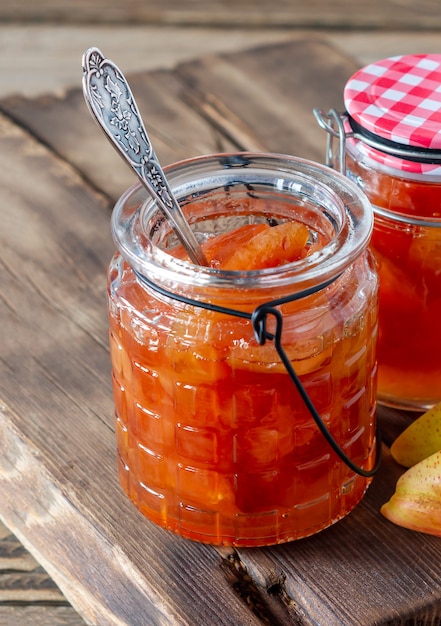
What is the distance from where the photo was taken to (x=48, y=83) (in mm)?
2568

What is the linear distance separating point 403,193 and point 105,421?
17.3 inches

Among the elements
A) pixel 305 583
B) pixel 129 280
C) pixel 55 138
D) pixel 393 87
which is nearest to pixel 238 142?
pixel 55 138

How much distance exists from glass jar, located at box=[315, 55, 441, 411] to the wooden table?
0.09 metres

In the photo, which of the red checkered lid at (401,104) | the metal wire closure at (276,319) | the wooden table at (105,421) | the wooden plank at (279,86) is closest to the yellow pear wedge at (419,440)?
the wooden table at (105,421)

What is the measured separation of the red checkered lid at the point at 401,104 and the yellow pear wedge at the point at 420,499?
298 mm

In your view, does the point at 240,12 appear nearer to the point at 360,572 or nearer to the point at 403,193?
the point at 403,193

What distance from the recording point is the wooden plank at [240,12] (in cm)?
281

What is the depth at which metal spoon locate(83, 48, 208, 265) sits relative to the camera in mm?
946

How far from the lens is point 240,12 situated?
9.40 feet

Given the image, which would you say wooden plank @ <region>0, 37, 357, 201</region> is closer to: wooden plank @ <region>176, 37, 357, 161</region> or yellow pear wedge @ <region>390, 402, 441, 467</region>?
wooden plank @ <region>176, 37, 357, 161</region>

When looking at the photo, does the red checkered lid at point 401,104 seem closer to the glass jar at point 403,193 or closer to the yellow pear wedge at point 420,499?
the glass jar at point 403,193

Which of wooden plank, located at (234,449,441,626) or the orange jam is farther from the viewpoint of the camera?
the orange jam

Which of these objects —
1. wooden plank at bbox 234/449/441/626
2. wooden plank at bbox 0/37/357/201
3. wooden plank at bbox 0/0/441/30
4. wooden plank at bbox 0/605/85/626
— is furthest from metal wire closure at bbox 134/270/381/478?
wooden plank at bbox 0/0/441/30

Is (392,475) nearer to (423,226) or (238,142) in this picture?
(423,226)
